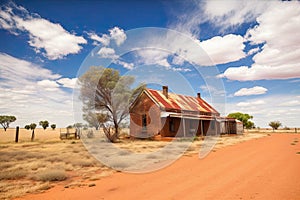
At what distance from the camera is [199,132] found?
96.3 ft

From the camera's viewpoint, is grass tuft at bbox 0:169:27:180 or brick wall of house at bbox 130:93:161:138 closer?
grass tuft at bbox 0:169:27:180

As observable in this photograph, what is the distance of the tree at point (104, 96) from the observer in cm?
2462

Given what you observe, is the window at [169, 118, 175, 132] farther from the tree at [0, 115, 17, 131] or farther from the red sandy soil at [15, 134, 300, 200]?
the tree at [0, 115, 17, 131]

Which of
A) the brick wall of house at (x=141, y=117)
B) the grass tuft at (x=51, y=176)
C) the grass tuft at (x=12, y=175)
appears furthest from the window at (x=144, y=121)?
the grass tuft at (x=51, y=176)

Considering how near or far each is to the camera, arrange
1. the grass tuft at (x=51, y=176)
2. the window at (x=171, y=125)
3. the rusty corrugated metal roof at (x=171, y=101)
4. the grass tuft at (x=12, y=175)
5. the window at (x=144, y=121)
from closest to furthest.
→ the grass tuft at (x=51, y=176)
the grass tuft at (x=12, y=175)
the window at (x=171, y=125)
the rusty corrugated metal roof at (x=171, y=101)
the window at (x=144, y=121)

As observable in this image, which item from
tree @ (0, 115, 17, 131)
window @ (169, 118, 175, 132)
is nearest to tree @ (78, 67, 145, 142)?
window @ (169, 118, 175, 132)

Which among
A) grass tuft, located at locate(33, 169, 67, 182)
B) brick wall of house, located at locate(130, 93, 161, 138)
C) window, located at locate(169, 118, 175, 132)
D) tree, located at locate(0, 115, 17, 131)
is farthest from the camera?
tree, located at locate(0, 115, 17, 131)

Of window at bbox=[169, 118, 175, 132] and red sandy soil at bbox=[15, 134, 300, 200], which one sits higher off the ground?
window at bbox=[169, 118, 175, 132]

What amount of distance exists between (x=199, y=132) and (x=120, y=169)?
22.8 m

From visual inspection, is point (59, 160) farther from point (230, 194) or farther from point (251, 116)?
point (251, 116)

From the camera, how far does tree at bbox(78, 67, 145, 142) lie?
24.6 m

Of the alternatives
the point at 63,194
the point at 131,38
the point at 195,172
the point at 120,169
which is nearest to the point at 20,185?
the point at 63,194

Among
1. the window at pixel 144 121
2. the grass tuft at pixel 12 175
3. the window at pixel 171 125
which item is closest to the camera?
the grass tuft at pixel 12 175

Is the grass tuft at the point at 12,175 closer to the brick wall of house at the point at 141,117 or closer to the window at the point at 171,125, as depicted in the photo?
the brick wall of house at the point at 141,117
